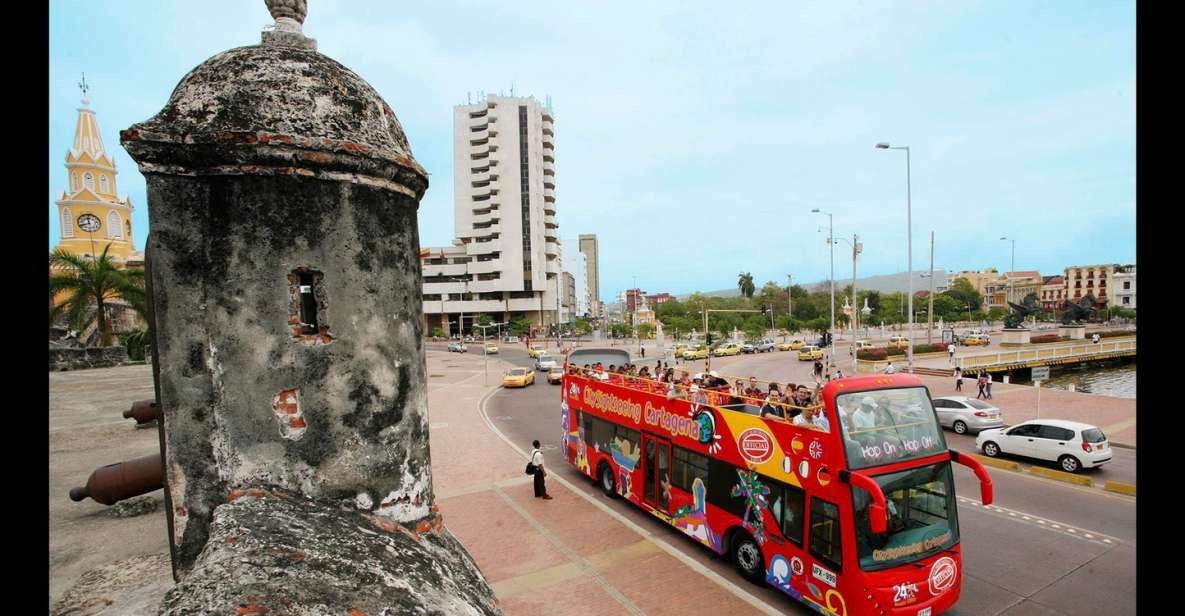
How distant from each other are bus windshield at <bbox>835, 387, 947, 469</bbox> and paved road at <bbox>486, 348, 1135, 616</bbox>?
2.64 meters

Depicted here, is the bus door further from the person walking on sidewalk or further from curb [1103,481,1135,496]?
curb [1103,481,1135,496]

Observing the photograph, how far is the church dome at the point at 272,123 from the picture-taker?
3.36m

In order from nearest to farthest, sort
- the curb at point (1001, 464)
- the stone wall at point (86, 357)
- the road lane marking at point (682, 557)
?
the road lane marking at point (682, 557), the curb at point (1001, 464), the stone wall at point (86, 357)

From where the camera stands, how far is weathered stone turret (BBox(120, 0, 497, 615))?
335cm

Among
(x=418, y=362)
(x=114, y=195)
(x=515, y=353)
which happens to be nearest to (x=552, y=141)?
(x=515, y=353)

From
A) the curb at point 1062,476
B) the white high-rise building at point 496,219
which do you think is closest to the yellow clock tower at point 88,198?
the white high-rise building at point 496,219

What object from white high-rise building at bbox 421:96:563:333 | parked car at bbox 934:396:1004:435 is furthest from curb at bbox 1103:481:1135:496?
white high-rise building at bbox 421:96:563:333

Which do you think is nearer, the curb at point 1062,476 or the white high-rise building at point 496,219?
the curb at point 1062,476

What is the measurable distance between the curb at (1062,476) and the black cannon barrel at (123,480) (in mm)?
17492

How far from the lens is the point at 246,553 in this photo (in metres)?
2.74

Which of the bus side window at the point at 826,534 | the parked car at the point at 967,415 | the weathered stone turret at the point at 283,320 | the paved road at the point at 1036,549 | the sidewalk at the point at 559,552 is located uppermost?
the weathered stone turret at the point at 283,320

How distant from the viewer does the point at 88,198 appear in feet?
185

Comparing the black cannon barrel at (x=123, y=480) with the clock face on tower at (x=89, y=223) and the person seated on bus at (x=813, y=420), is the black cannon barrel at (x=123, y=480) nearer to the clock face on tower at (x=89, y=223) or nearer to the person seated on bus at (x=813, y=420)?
the person seated on bus at (x=813, y=420)
